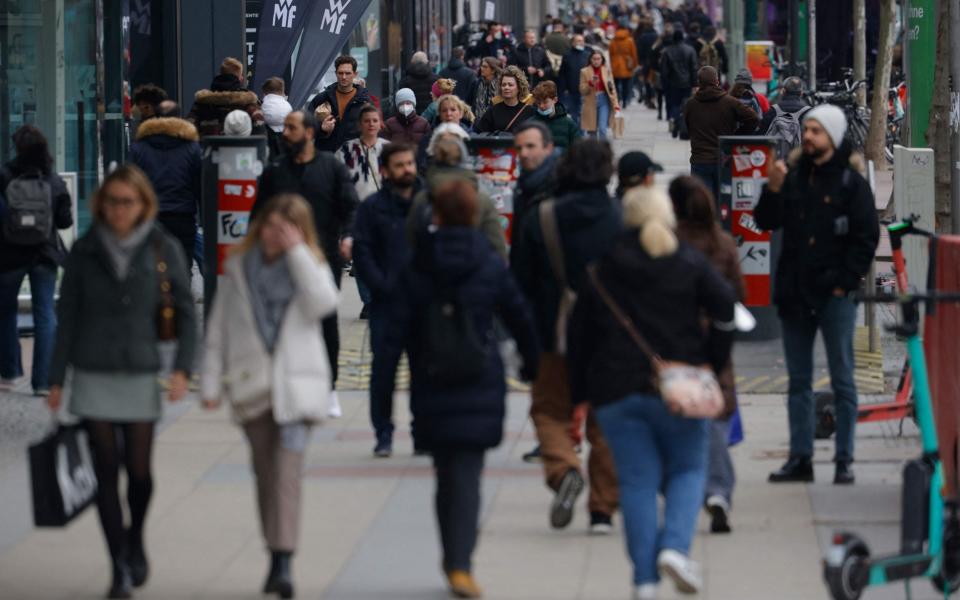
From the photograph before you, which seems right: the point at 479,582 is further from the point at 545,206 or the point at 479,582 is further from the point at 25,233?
the point at 25,233

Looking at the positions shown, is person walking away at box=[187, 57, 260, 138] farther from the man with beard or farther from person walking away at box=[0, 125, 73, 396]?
the man with beard

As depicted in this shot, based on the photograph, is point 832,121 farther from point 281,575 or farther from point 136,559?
point 136,559

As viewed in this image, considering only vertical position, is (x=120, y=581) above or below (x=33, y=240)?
below

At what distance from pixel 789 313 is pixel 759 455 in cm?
115

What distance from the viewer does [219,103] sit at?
53.0ft

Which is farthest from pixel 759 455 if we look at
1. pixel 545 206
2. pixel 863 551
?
pixel 863 551

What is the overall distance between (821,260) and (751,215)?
453 centimetres

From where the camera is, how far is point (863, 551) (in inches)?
261

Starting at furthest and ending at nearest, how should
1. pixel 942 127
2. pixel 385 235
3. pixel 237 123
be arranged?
pixel 942 127, pixel 237 123, pixel 385 235

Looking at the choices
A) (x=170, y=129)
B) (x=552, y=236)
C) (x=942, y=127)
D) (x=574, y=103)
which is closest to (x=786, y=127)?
(x=942, y=127)

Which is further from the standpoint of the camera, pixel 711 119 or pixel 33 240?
pixel 711 119

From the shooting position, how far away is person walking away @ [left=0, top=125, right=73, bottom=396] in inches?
452

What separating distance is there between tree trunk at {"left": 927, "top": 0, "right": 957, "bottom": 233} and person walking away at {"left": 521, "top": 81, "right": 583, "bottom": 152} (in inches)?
115

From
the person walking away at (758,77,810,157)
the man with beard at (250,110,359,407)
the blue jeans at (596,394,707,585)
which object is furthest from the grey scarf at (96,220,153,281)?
the person walking away at (758,77,810,157)
